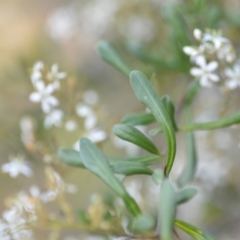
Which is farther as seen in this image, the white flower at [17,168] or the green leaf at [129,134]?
the white flower at [17,168]

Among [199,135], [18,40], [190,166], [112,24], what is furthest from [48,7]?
[190,166]

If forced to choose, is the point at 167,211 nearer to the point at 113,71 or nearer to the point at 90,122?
the point at 90,122

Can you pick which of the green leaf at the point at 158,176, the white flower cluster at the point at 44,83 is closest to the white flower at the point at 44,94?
the white flower cluster at the point at 44,83

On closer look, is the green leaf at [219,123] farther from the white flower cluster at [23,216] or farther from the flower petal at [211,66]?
the white flower cluster at [23,216]

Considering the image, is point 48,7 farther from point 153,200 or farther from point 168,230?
point 168,230

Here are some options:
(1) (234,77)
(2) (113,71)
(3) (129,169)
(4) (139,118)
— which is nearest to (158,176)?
(3) (129,169)

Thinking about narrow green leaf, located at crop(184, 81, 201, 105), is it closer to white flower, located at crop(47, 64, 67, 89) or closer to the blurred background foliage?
the blurred background foliage
